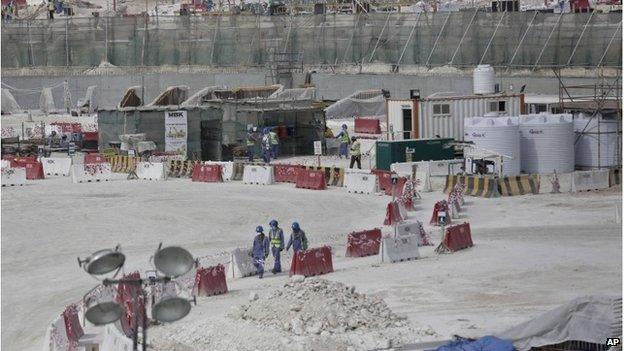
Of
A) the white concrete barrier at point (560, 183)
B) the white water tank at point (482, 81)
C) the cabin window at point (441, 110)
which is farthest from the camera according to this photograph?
the white water tank at point (482, 81)

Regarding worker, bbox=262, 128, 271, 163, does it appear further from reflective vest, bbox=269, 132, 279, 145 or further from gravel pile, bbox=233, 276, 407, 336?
gravel pile, bbox=233, 276, 407, 336

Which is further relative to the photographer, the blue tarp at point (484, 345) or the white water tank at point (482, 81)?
the white water tank at point (482, 81)

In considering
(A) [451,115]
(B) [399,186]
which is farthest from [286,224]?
(A) [451,115]

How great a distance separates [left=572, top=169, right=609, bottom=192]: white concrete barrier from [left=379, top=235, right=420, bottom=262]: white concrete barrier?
12.1 meters

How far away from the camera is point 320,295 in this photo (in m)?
22.0

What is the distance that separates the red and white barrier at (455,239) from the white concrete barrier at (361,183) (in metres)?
10.1

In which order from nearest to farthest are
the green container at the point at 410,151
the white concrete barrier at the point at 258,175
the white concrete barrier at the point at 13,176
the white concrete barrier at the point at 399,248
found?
the white concrete barrier at the point at 399,248, the green container at the point at 410,151, the white concrete barrier at the point at 258,175, the white concrete barrier at the point at 13,176

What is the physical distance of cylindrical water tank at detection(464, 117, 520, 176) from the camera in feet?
141

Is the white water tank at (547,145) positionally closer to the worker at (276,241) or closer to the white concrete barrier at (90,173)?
the white concrete barrier at (90,173)

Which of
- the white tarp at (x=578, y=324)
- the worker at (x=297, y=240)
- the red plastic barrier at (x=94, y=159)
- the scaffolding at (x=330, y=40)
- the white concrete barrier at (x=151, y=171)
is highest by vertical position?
the scaffolding at (x=330, y=40)

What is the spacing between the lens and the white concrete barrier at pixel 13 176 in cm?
4528

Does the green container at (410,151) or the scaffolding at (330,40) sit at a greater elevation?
the scaffolding at (330,40)

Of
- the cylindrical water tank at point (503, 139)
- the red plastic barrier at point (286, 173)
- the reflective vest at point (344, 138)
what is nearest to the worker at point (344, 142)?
the reflective vest at point (344, 138)

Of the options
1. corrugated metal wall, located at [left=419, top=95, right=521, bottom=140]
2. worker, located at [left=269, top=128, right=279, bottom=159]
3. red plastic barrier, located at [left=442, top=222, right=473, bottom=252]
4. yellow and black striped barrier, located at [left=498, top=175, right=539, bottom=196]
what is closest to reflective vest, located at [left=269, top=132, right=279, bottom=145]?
worker, located at [left=269, top=128, right=279, bottom=159]
